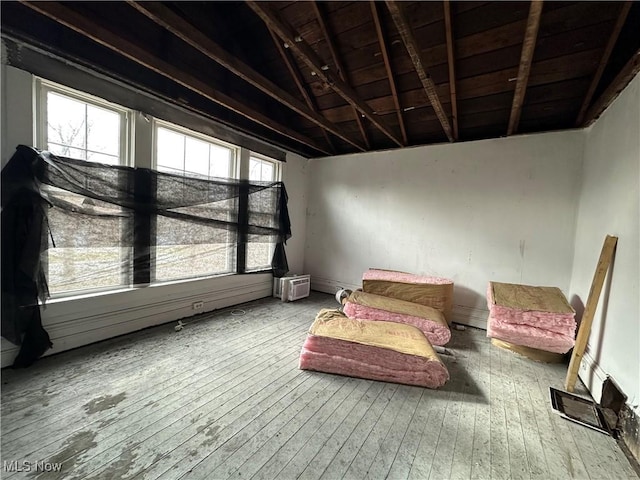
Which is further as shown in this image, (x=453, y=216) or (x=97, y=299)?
(x=453, y=216)

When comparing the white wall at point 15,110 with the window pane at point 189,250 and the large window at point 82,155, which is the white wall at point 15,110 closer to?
the large window at point 82,155

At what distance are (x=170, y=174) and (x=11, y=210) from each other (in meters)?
1.27

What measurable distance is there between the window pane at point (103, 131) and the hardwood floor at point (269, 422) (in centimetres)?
199

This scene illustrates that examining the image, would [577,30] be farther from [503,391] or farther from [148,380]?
[148,380]

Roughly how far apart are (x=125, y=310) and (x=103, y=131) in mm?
1879

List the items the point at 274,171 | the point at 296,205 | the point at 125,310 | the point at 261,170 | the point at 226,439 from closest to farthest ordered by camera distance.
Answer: the point at 226,439, the point at 125,310, the point at 261,170, the point at 274,171, the point at 296,205

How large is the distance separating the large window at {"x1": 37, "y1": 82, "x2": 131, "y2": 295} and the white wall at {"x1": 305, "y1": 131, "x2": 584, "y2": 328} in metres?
3.20

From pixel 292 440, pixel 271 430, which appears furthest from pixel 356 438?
pixel 271 430

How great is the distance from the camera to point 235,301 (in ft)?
12.6

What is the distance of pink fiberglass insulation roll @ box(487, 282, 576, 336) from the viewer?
231 centimetres

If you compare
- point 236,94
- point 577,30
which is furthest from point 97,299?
point 577,30

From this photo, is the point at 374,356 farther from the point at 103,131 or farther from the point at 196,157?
the point at 103,131

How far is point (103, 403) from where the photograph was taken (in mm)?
1717

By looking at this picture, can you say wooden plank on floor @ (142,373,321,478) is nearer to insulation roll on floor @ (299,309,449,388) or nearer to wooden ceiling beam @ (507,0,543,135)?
insulation roll on floor @ (299,309,449,388)
